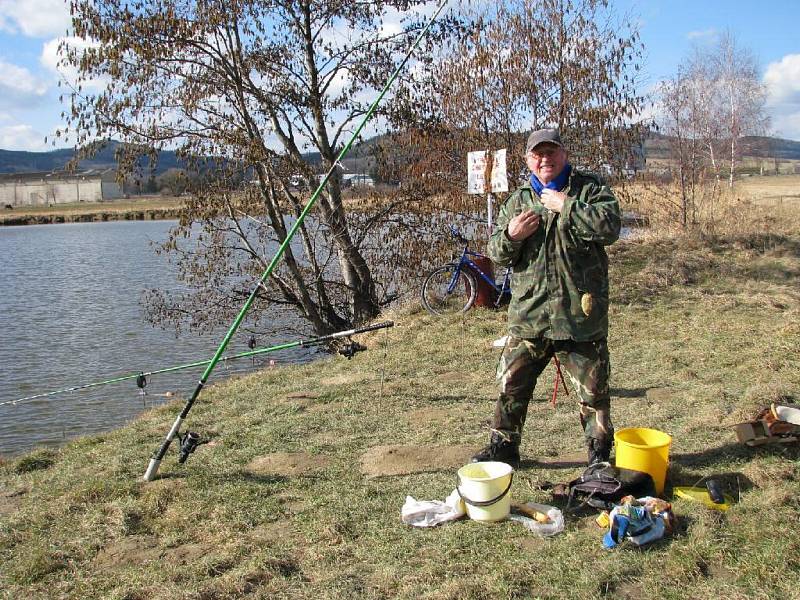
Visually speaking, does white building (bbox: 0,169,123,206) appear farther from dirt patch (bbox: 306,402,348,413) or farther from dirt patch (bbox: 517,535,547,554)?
dirt patch (bbox: 517,535,547,554)

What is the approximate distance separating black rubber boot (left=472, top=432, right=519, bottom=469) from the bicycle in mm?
5688

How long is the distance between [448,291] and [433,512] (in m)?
6.71

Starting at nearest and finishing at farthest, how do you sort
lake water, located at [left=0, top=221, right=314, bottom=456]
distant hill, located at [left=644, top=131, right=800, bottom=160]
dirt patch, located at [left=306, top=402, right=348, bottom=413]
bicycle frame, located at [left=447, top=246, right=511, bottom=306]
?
1. dirt patch, located at [left=306, top=402, right=348, bottom=413]
2. lake water, located at [left=0, top=221, right=314, bottom=456]
3. bicycle frame, located at [left=447, top=246, right=511, bottom=306]
4. distant hill, located at [left=644, top=131, right=800, bottom=160]

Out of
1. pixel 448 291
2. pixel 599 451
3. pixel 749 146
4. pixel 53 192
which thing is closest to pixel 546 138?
pixel 599 451

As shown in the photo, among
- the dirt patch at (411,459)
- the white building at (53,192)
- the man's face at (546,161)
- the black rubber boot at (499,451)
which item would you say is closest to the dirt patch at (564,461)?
the black rubber boot at (499,451)

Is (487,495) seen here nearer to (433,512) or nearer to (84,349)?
(433,512)

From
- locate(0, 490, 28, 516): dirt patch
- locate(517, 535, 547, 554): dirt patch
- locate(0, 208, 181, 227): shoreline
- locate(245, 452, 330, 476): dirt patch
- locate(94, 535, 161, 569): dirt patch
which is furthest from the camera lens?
locate(0, 208, 181, 227): shoreline

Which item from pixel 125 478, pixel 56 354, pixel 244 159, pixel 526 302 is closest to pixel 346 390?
pixel 125 478

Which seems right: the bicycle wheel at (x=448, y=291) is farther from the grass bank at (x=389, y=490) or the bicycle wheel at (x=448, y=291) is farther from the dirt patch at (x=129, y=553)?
the dirt patch at (x=129, y=553)

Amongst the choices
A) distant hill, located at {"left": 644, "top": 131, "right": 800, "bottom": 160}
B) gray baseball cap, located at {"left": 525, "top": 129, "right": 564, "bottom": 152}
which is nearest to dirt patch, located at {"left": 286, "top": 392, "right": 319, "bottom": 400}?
gray baseball cap, located at {"left": 525, "top": 129, "right": 564, "bottom": 152}

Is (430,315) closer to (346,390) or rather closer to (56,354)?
(346,390)

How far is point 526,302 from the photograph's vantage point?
4.21 meters

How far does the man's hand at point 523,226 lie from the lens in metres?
4.03

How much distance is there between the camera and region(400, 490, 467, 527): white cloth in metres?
3.85
